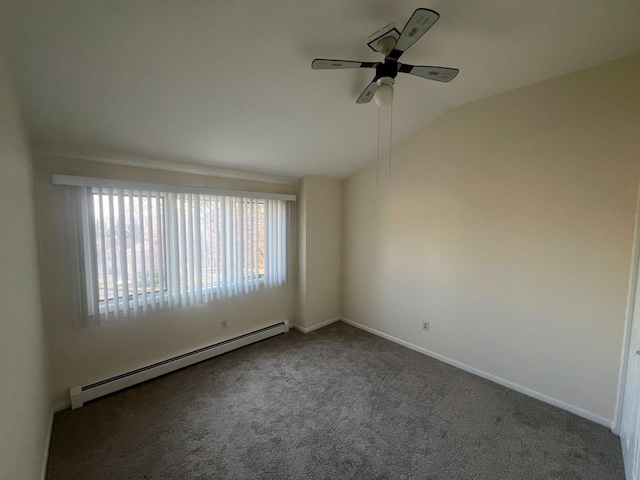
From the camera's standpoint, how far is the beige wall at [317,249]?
367 centimetres

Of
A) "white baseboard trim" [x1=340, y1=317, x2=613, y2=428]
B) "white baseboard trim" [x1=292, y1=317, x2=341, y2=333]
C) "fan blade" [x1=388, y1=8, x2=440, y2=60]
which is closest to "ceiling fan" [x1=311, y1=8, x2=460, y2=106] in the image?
"fan blade" [x1=388, y1=8, x2=440, y2=60]

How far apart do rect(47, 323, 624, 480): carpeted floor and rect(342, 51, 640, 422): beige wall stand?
0.43 metres

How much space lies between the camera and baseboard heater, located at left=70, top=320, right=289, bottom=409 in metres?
2.20

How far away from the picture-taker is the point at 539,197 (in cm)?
228

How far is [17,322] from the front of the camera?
120cm

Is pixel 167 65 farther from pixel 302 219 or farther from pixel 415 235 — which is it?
pixel 415 235

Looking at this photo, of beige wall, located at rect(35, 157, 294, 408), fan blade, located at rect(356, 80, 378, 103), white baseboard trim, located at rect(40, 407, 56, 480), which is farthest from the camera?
beige wall, located at rect(35, 157, 294, 408)

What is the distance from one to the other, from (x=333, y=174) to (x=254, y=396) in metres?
2.86

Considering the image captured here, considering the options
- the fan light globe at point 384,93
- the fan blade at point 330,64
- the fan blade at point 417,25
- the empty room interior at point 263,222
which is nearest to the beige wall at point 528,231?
the empty room interior at point 263,222

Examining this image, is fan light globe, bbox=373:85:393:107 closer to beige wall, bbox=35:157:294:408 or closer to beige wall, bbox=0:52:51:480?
beige wall, bbox=0:52:51:480

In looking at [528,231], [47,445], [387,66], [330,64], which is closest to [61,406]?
[47,445]

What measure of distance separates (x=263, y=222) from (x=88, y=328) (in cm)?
201

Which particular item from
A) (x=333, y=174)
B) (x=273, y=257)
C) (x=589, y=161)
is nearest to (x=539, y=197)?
(x=589, y=161)

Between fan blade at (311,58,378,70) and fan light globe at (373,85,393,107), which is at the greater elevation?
fan blade at (311,58,378,70)
